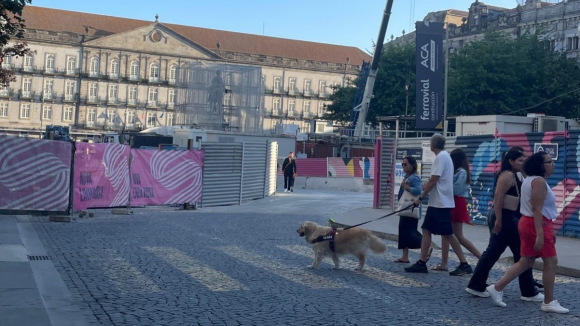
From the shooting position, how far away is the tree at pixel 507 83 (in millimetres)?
57188

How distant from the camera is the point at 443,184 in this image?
1060 centimetres

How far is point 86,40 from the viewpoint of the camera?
343ft

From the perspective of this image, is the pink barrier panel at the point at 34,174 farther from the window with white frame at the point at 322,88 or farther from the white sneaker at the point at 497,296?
the window with white frame at the point at 322,88

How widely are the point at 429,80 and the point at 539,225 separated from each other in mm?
21139

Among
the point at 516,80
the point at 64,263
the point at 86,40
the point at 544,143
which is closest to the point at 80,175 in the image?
the point at 64,263

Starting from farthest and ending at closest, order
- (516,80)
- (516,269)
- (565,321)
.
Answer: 1. (516,80)
2. (516,269)
3. (565,321)

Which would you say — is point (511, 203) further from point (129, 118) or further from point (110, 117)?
point (129, 118)

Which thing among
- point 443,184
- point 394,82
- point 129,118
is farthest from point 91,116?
point 443,184

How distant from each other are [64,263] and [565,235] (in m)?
10.5

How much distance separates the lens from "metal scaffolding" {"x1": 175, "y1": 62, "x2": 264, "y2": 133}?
47.3m

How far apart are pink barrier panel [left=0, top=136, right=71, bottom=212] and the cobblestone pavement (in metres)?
3.25

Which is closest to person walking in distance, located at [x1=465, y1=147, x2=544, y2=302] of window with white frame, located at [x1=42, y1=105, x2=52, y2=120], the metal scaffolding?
the metal scaffolding

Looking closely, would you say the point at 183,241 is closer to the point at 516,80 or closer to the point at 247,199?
the point at 247,199

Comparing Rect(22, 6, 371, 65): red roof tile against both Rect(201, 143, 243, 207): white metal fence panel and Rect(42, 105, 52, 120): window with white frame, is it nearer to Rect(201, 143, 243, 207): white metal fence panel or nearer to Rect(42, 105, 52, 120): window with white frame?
Rect(42, 105, 52, 120): window with white frame
